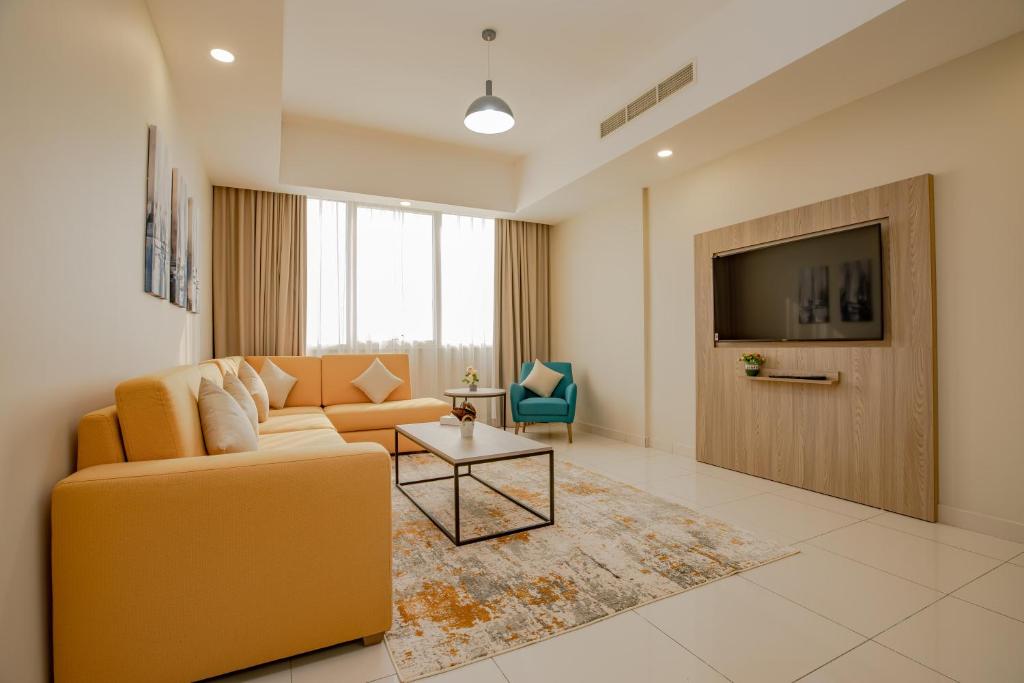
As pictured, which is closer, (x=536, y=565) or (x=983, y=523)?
(x=536, y=565)

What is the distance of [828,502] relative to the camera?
10.9 ft

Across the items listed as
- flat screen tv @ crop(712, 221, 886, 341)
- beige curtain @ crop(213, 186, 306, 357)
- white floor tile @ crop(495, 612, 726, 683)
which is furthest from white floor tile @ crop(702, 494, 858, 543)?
beige curtain @ crop(213, 186, 306, 357)

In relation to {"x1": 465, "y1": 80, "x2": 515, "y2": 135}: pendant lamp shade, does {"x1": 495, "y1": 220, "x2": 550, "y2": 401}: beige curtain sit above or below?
below

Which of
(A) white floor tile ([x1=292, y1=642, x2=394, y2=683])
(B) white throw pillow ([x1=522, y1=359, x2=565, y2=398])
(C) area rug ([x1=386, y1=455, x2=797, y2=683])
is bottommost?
(A) white floor tile ([x1=292, y1=642, x2=394, y2=683])

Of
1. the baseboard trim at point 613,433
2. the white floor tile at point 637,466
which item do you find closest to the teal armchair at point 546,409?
the baseboard trim at point 613,433

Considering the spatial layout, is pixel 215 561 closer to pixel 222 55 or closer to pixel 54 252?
pixel 54 252

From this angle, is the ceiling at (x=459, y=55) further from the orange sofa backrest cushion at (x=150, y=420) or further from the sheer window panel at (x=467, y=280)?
the orange sofa backrest cushion at (x=150, y=420)

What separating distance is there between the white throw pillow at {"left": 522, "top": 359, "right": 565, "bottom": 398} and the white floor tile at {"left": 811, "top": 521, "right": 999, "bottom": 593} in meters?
3.20

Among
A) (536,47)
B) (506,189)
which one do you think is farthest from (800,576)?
(506,189)

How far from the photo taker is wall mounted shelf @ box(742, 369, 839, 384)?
3.44 meters

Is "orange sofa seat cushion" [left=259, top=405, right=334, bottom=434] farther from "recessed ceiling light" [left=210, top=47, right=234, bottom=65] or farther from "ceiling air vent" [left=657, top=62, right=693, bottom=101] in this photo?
"ceiling air vent" [left=657, top=62, right=693, bottom=101]

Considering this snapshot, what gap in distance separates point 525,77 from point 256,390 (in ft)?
11.1

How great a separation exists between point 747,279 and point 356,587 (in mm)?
3719

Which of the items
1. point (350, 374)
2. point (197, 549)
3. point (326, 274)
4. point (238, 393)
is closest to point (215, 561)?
point (197, 549)
